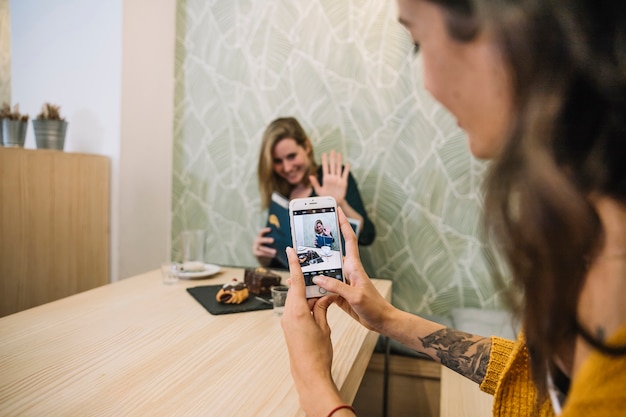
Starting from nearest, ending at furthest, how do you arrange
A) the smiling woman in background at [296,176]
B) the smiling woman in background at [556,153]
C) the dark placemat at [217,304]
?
the smiling woman in background at [556,153] < the dark placemat at [217,304] < the smiling woman in background at [296,176]

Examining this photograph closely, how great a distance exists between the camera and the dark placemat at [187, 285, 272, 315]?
116 centimetres

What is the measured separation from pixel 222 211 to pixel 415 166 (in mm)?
1212

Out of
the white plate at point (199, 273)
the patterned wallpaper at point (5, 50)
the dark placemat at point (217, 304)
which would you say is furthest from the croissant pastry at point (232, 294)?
the patterned wallpaper at point (5, 50)

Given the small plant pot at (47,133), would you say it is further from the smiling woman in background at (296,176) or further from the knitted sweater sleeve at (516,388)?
the knitted sweater sleeve at (516,388)

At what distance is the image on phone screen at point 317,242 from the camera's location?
88cm

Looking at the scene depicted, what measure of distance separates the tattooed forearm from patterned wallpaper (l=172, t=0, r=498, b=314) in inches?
55.7

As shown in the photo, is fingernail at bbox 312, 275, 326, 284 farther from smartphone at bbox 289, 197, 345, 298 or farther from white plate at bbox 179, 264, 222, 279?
white plate at bbox 179, 264, 222, 279

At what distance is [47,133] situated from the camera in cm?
192

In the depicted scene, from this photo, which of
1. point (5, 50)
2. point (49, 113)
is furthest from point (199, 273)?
point (5, 50)

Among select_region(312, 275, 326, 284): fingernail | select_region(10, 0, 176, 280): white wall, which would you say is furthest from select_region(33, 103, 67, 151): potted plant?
select_region(312, 275, 326, 284): fingernail

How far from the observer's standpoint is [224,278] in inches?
61.7

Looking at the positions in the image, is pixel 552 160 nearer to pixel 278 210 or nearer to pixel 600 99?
pixel 600 99

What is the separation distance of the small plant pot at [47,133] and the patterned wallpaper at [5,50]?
74 centimetres

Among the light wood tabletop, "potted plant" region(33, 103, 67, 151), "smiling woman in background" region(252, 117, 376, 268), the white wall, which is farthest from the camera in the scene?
the white wall
